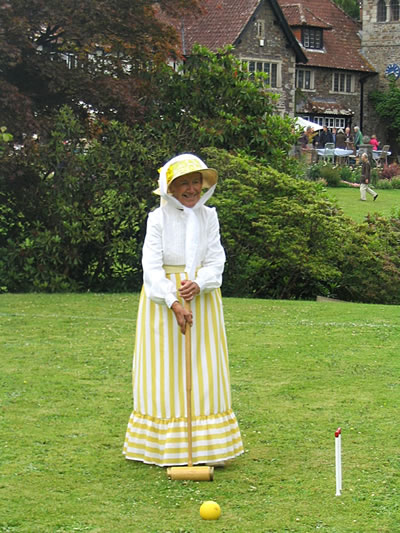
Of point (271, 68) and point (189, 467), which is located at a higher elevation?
point (271, 68)

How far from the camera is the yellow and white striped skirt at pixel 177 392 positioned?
278 inches

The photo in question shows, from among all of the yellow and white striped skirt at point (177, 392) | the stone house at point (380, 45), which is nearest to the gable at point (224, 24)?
the stone house at point (380, 45)

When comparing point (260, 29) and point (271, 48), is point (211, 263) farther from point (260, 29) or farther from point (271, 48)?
point (271, 48)

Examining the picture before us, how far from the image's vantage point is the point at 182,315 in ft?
22.8

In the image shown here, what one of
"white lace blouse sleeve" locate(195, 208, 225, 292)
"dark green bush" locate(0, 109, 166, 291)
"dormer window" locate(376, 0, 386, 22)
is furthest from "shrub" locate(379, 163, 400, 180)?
"white lace blouse sleeve" locate(195, 208, 225, 292)

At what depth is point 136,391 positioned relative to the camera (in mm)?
7230

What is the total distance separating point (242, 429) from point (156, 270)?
173 centimetres

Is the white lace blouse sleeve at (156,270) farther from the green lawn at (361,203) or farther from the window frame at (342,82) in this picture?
the window frame at (342,82)

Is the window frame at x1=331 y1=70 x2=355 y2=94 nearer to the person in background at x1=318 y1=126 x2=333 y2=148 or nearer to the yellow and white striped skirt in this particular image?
the person in background at x1=318 y1=126 x2=333 y2=148

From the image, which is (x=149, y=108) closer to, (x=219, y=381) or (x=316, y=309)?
(x=316, y=309)

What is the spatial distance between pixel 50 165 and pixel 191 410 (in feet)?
33.7

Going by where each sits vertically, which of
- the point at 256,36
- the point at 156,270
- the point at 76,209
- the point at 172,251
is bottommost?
the point at 76,209

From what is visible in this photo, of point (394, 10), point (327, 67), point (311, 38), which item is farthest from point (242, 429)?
point (394, 10)

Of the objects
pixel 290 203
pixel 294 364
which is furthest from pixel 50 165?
pixel 294 364
